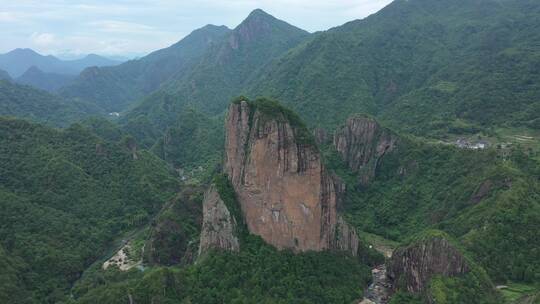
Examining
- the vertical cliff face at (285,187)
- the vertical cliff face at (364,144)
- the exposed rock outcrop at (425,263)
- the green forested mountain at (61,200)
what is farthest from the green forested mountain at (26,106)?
the exposed rock outcrop at (425,263)

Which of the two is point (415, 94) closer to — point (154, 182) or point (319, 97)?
point (319, 97)

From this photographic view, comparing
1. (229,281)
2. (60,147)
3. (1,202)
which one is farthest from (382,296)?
(60,147)

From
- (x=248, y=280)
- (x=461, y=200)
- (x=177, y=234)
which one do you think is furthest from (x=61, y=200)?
(x=461, y=200)

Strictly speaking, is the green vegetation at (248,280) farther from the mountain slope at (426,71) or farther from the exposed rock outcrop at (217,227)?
the mountain slope at (426,71)

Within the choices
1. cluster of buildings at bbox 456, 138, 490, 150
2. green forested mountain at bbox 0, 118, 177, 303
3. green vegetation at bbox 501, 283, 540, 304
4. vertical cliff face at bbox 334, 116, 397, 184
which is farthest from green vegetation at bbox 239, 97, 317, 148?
cluster of buildings at bbox 456, 138, 490, 150

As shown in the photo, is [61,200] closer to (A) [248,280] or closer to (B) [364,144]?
(A) [248,280]
